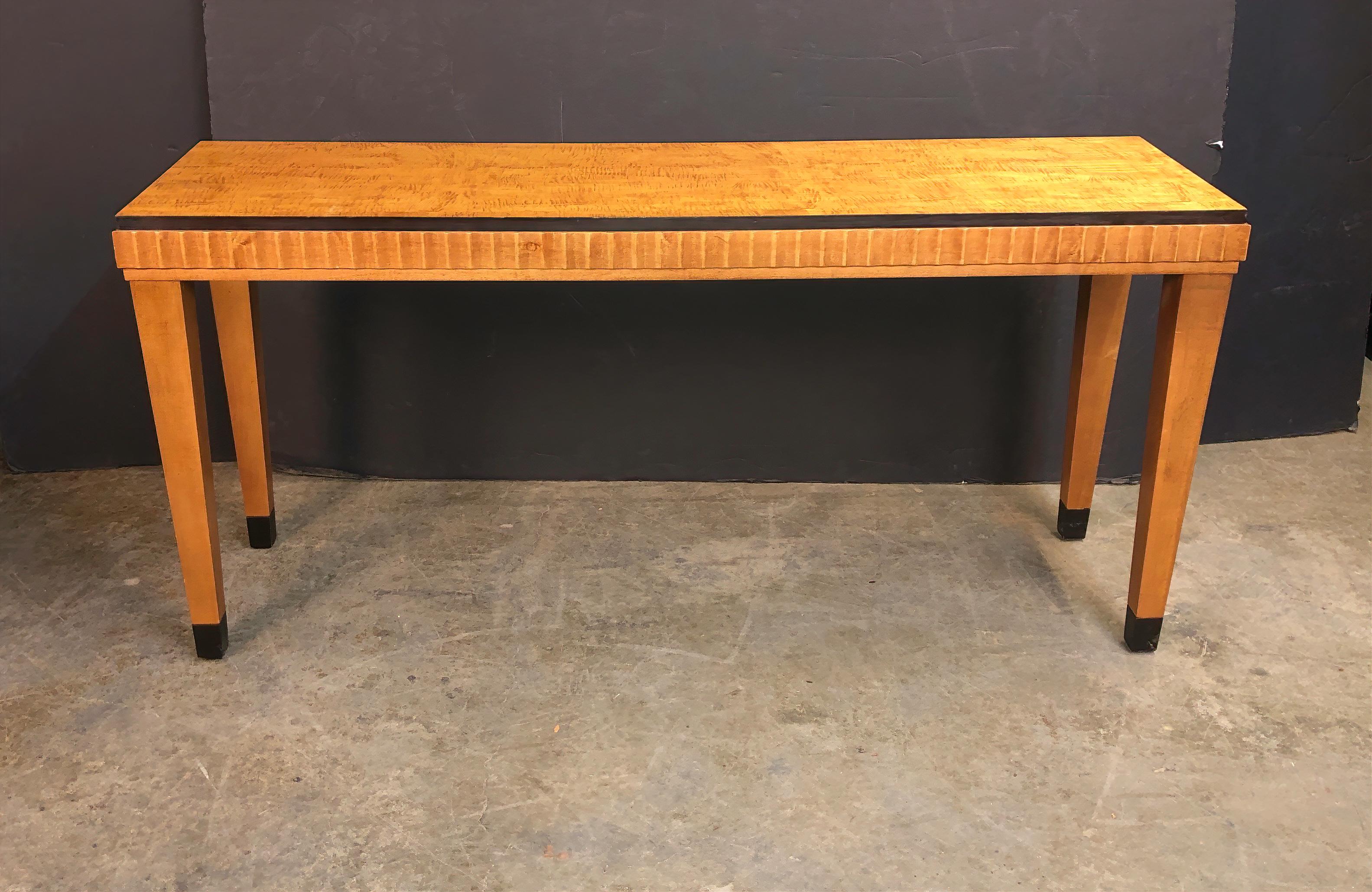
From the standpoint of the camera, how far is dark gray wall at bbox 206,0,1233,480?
238 cm

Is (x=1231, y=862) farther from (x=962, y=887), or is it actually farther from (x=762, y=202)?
(x=762, y=202)

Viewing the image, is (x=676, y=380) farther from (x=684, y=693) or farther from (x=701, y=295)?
(x=684, y=693)

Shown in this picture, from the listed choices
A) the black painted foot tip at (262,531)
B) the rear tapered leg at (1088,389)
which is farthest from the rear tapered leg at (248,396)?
the rear tapered leg at (1088,389)

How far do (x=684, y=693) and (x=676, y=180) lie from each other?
2.63ft

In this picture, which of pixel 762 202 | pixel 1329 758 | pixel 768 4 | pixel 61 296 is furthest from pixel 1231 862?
pixel 61 296

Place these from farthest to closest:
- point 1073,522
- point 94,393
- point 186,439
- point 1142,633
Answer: point 94,393, point 1073,522, point 1142,633, point 186,439

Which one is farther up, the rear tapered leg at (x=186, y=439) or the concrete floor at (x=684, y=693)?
the rear tapered leg at (x=186, y=439)

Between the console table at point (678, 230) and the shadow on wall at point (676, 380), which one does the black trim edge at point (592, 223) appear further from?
the shadow on wall at point (676, 380)

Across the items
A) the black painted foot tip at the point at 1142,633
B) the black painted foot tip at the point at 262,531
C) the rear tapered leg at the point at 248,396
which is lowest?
the black painted foot tip at the point at 262,531

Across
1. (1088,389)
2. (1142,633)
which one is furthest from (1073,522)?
(1142,633)

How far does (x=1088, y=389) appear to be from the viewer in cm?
237

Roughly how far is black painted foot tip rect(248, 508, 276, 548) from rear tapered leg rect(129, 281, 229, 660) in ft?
0.99

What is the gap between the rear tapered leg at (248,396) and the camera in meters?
2.24

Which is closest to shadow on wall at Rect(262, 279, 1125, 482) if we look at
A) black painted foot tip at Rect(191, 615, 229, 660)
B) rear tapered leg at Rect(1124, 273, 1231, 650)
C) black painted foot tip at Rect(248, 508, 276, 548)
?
black painted foot tip at Rect(248, 508, 276, 548)
